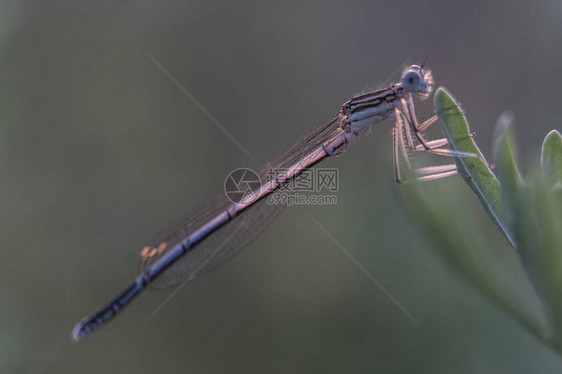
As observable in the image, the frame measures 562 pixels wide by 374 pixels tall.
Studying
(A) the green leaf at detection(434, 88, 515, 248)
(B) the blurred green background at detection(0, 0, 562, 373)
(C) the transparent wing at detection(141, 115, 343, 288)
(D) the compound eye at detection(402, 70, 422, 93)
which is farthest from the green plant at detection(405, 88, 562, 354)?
(C) the transparent wing at detection(141, 115, 343, 288)

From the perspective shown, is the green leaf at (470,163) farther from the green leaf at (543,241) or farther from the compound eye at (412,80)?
the compound eye at (412,80)

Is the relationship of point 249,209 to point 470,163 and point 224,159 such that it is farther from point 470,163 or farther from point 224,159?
point 470,163

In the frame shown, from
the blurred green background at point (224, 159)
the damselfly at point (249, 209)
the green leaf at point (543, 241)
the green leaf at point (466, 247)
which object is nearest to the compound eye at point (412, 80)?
the damselfly at point (249, 209)

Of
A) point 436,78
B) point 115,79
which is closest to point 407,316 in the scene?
point 436,78

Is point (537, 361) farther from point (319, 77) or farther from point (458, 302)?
point (319, 77)

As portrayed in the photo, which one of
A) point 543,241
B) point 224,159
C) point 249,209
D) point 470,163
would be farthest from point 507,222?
point 224,159

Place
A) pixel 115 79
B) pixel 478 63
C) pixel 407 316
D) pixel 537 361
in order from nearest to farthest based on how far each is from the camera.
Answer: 1. pixel 537 361
2. pixel 407 316
3. pixel 478 63
4. pixel 115 79

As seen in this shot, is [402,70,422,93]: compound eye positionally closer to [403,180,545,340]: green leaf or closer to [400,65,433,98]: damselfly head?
[400,65,433,98]: damselfly head
